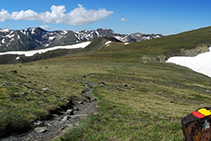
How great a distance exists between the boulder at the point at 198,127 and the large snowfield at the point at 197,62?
9590 cm

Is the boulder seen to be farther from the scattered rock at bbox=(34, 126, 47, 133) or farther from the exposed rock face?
the exposed rock face

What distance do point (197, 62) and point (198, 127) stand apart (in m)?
111

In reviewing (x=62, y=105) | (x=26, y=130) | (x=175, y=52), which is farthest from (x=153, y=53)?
(x=26, y=130)

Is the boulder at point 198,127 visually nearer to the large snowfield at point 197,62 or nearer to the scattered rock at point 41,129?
the scattered rock at point 41,129

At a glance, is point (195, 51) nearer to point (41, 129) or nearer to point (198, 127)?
point (198, 127)

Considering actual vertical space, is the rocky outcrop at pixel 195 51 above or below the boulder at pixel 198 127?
below

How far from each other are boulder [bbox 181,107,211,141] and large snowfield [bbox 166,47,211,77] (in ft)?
315

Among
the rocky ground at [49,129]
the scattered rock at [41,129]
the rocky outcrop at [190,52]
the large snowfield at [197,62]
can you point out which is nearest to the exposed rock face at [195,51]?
the rocky outcrop at [190,52]

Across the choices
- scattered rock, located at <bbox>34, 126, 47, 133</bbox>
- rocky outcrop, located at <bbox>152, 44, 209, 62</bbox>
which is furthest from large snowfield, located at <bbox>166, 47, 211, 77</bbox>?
scattered rock, located at <bbox>34, 126, 47, 133</bbox>

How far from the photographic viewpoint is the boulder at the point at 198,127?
21.3 feet

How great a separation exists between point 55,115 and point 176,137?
11.4 m

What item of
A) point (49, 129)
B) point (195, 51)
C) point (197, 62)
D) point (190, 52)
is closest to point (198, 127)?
point (49, 129)

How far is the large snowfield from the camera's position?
304 ft

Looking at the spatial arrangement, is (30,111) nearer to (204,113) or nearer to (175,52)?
(204,113)
